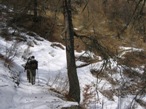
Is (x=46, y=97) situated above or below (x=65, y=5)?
below

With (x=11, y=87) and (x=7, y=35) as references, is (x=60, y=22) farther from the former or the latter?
(x=11, y=87)

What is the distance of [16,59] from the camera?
76.3ft

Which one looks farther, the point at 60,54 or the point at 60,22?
the point at 60,22

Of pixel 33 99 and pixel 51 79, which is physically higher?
pixel 33 99

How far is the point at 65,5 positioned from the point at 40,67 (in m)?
12.2

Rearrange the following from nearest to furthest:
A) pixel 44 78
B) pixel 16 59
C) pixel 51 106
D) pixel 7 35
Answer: pixel 51 106
pixel 44 78
pixel 16 59
pixel 7 35

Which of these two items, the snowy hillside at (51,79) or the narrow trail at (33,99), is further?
the snowy hillside at (51,79)

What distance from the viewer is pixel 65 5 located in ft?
40.7

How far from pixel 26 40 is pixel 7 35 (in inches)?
62.1

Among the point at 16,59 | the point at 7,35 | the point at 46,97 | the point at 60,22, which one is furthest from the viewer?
the point at 60,22

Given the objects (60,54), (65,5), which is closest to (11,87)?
(65,5)

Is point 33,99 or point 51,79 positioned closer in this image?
point 33,99

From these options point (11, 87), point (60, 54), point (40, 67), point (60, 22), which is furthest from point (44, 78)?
point (60, 22)

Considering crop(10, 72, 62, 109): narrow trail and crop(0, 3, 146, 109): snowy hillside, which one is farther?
crop(0, 3, 146, 109): snowy hillside
